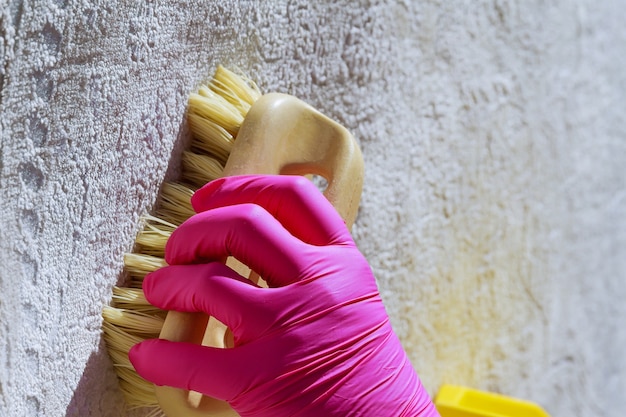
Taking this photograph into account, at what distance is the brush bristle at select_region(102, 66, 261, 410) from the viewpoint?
0.51 m

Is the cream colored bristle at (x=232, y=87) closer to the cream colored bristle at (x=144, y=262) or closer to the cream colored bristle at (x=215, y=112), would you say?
the cream colored bristle at (x=215, y=112)

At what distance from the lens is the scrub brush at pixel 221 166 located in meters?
0.51

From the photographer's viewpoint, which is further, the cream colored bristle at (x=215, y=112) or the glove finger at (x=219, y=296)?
the cream colored bristle at (x=215, y=112)

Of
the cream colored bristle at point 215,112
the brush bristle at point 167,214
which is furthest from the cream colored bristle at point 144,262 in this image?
the cream colored bristle at point 215,112

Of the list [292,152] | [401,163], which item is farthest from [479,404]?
[292,152]

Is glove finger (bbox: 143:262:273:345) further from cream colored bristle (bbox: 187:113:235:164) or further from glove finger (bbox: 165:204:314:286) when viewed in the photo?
cream colored bristle (bbox: 187:113:235:164)

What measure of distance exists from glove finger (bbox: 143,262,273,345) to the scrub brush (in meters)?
0.03

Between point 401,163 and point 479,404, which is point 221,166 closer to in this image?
point 401,163

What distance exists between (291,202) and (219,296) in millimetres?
76

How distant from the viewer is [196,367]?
1.46 feet

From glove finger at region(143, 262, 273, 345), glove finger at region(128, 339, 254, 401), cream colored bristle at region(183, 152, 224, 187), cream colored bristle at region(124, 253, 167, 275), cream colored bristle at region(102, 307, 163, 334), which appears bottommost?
cream colored bristle at region(102, 307, 163, 334)

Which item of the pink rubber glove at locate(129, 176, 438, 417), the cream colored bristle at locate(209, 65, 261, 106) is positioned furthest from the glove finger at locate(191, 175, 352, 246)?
the cream colored bristle at locate(209, 65, 261, 106)

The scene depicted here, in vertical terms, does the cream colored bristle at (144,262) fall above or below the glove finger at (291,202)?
below

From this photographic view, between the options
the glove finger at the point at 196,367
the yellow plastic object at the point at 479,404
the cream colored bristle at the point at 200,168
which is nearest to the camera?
the glove finger at the point at 196,367
